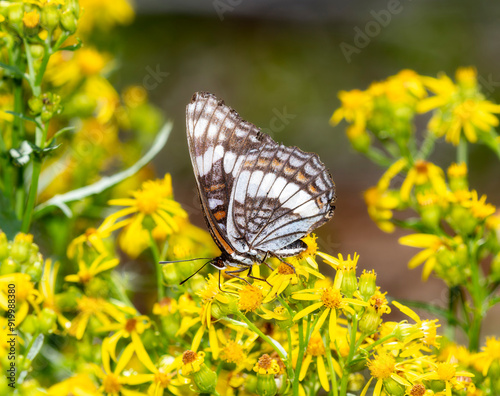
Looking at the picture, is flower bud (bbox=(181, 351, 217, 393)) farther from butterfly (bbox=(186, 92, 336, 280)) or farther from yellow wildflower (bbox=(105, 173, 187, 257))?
yellow wildflower (bbox=(105, 173, 187, 257))

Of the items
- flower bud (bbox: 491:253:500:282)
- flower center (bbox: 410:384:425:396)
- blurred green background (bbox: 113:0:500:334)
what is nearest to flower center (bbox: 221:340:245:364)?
flower center (bbox: 410:384:425:396)

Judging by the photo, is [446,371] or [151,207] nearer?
[446,371]

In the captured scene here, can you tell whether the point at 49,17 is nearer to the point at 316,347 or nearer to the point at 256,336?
the point at 256,336

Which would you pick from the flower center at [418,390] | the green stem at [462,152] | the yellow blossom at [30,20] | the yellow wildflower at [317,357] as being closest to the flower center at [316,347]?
the yellow wildflower at [317,357]

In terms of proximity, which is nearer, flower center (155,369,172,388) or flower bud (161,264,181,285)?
flower center (155,369,172,388)

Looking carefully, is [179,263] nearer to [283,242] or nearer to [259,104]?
[283,242]

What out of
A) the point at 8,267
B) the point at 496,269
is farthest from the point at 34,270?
the point at 496,269

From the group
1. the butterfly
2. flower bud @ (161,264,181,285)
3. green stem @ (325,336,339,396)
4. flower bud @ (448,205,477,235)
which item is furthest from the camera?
flower bud @ (448,205,477,235)
